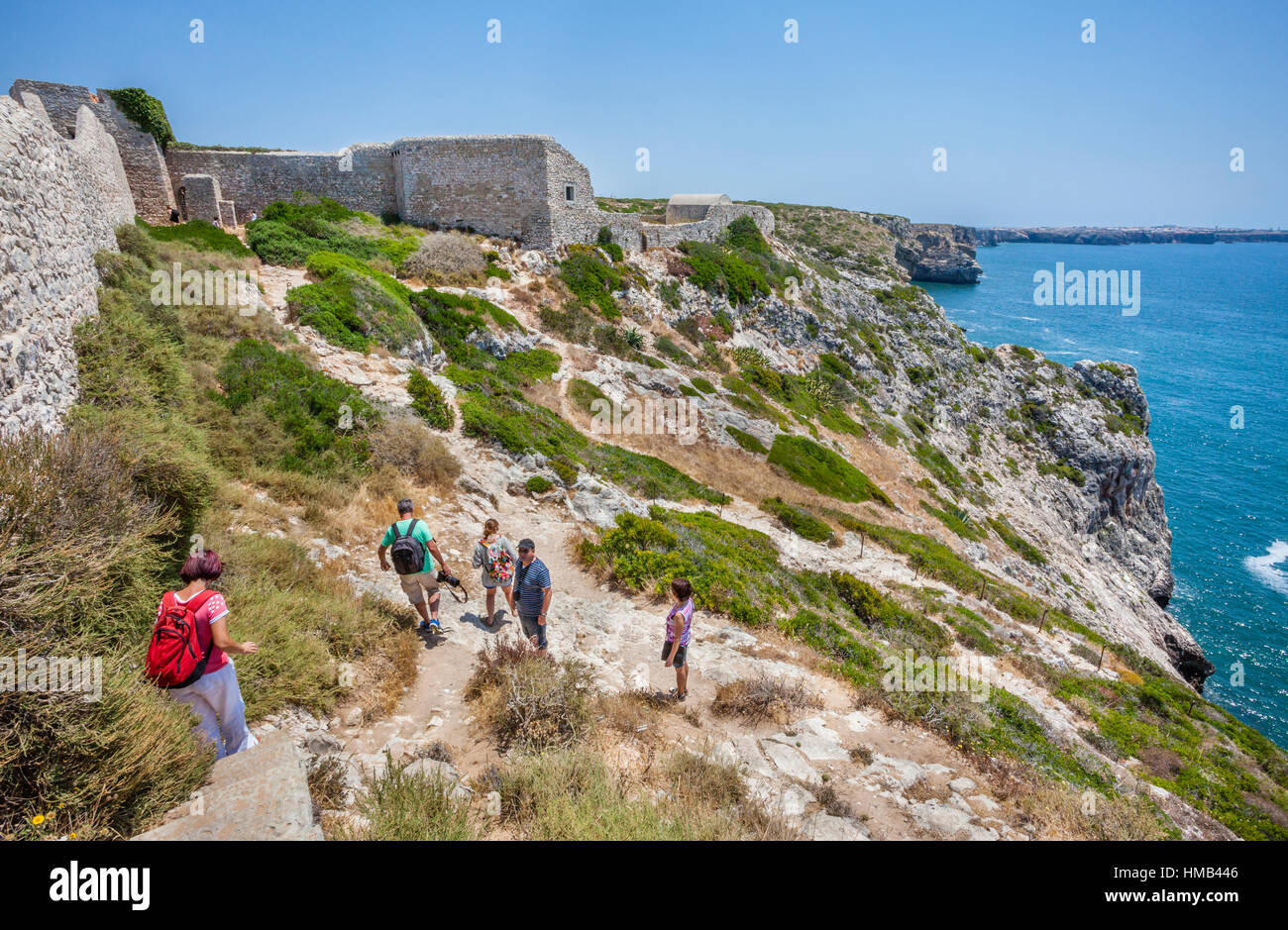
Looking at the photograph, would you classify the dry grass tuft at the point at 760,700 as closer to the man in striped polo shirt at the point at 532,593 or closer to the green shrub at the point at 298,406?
the man in striped polo shirt at the point at 532,593

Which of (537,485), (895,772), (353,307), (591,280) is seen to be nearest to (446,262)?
(591,280)

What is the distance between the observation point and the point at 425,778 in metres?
4.73

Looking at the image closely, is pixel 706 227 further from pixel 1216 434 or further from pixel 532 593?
pixel 1216 434

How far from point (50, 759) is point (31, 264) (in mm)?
7094

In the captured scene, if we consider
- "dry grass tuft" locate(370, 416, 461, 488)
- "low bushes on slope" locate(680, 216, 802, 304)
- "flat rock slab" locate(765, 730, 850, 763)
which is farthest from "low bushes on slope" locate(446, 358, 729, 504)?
"low bushes on slope" locate(680, 216, 802, 304)

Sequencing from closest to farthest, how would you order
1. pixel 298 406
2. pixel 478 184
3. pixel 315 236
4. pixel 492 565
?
pixel 492 565 → pixel 298 406 → pixel 315 236 → pixel 478 184

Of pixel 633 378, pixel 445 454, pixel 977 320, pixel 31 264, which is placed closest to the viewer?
pixel 31 264

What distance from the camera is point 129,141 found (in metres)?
22.6

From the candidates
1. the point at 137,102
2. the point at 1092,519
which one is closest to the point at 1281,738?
the point at 1092,519

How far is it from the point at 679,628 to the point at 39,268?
30.7 ft

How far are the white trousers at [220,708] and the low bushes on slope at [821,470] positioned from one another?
23.0 meters

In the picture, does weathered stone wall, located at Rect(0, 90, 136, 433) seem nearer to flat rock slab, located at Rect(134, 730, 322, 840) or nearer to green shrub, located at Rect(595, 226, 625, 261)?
flat rock slab, located at Rect(134, 730, 322, 840)

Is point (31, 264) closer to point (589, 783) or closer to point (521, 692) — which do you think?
point (521, 692)

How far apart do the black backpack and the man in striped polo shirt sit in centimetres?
130
